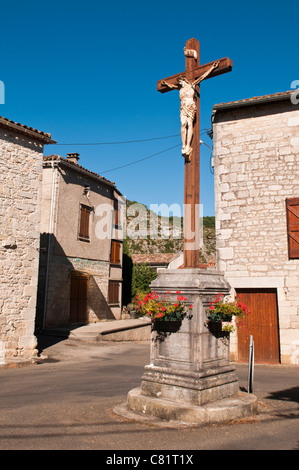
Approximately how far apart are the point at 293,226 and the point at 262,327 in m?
2.71

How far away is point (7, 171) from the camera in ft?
32.8

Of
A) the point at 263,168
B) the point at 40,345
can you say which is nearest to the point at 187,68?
the point at 263,168

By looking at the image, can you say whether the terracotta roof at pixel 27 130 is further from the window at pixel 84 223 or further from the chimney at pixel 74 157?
the chimney at pixel 74 157

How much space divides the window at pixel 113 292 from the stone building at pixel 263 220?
36.7ft

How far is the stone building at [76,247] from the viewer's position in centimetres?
1578

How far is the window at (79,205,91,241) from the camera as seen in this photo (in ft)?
59.0

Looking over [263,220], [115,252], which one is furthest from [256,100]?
[115,252]

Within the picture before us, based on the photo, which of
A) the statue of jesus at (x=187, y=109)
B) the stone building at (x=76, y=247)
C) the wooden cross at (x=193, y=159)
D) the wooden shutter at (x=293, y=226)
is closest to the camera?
the wooden cross at (x=193, y=159)

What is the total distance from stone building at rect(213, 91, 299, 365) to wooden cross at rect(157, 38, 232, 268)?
16.1 feet

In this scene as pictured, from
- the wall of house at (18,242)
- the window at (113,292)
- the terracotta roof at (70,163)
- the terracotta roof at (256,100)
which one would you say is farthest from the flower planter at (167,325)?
the window at (113,292)

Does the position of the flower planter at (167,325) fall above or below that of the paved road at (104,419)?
above

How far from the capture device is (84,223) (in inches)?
720

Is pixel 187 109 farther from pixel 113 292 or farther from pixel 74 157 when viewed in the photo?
pixel 113 292
